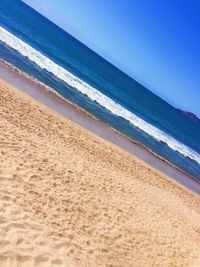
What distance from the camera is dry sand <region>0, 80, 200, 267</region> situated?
691 cm

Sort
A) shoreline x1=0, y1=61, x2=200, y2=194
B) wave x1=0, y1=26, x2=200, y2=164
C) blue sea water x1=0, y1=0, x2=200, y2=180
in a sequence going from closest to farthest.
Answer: shoreline x1=0, y1=61, x2=200, y2=194 < blue sea water x1=0, y1=0, x2=200, y2=180 < wave x1=0, y1=26, x2=200, y2=164

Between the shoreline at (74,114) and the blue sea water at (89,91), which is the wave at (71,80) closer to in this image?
the blue sea water at (89,91)

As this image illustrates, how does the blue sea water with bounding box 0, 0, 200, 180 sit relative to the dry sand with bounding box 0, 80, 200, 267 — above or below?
above

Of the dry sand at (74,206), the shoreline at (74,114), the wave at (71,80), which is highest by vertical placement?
the wave at (71,80)

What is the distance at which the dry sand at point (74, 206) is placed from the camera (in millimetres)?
6914

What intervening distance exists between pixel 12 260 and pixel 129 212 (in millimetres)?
5331

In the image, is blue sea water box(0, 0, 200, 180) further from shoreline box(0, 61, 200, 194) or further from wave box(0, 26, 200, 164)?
shoreline box(0, 61, 200, 194)

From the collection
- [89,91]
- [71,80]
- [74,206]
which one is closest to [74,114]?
[74,206]

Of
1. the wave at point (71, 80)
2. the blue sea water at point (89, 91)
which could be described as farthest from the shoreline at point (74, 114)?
the wave at point (71, 80)

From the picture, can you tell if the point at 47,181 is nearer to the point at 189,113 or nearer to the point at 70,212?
the point at 70,212

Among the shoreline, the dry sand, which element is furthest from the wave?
the dry sand

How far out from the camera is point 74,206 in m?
8.87

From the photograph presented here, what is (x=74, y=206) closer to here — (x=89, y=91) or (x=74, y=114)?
(x=74, y=114)

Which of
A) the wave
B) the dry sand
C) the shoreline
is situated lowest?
the dry sand
